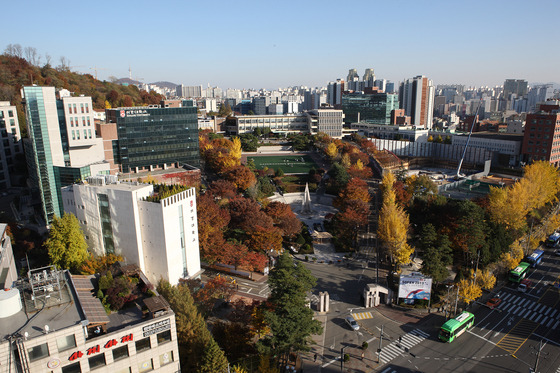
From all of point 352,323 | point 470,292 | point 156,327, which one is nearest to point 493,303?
point 470,292

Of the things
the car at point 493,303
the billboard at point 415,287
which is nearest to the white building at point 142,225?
the billboard at point 415,287

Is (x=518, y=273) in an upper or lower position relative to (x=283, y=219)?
lower

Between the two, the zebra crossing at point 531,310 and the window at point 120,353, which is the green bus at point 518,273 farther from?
the window at point 120,353

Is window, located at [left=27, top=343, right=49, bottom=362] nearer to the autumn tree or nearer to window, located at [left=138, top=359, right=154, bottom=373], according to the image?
window, located at [left=138, top=359, right=154, bottom=373]

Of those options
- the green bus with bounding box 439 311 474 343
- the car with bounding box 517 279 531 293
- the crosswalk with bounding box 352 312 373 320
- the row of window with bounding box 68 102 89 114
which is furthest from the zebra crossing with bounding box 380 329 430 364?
the row of window with bounding box 68 102 89 114

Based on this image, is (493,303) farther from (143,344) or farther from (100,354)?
(100,354)

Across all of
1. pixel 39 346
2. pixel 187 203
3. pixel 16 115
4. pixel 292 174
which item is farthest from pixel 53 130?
pixel 292 174

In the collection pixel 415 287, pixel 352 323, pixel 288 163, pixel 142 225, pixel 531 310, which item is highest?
pixel 142 225

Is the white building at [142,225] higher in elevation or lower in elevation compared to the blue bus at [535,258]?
higher
